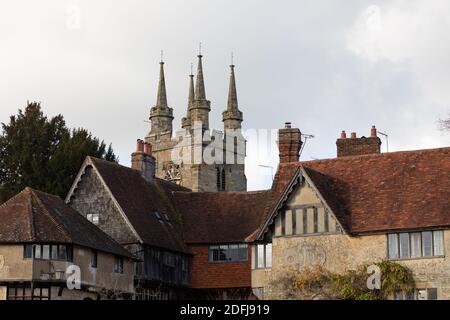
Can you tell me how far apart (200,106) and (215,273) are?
49583 mm

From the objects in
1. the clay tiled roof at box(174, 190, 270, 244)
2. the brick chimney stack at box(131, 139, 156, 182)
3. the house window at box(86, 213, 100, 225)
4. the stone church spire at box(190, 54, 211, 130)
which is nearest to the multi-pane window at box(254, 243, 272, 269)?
the clay tiled roof at box(174, 190, 270, 244)

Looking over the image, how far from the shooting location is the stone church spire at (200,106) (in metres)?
96.2

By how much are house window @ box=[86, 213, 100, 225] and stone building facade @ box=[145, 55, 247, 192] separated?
47.4 meters

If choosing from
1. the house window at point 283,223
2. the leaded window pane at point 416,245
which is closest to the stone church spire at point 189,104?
the house window at point 283,223

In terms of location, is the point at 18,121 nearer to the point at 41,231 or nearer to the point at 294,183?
the point at 41,231

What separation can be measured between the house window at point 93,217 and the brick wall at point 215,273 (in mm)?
5001

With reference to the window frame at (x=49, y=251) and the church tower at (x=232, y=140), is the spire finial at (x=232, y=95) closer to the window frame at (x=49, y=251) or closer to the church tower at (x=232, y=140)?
the church tower at (x=232, y=140)

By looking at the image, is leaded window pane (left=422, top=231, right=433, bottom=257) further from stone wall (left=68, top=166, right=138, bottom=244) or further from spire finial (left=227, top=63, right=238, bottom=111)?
spire finial (left=227, top=63, right=238, bottom=111)

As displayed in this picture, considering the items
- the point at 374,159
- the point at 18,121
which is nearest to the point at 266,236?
the point at 374,159

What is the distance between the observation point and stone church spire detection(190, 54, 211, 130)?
9619 centimetres

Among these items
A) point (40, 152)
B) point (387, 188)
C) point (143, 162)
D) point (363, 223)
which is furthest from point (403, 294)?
point (40, 152)

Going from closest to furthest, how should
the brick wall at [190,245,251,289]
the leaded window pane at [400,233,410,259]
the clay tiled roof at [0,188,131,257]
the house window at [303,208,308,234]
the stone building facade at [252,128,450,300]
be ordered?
the stone building facade at [252,128,450,300] → the leaded window pane at [400,233,410,259] → the clay tiled roof at [0,188,131,257] → the house window at [303,208,308,234] → the brick wall at [190,245,251,289]

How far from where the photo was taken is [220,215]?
49938 millimetres

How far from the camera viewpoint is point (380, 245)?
39281mm
